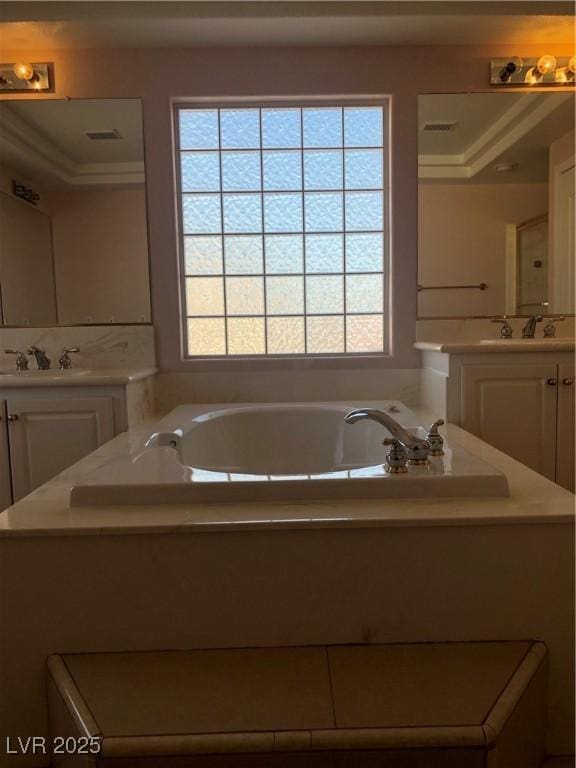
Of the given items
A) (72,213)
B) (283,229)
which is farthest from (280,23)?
(72,213)

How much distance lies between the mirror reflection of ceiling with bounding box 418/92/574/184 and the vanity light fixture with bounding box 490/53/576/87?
55mm

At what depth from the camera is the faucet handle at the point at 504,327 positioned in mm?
2428

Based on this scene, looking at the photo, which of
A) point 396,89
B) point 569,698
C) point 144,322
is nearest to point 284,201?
point 396,89

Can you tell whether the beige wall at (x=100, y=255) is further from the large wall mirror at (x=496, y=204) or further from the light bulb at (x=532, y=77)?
the light bulb at (x=532, y=77)

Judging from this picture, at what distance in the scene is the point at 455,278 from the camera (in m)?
2.47

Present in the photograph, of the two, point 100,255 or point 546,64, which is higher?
point 546,64

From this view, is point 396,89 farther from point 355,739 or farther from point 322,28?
point 355,739

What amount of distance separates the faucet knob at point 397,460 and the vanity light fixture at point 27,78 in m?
2.32

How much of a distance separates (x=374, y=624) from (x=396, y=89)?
2325 mm

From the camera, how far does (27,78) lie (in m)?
2.29

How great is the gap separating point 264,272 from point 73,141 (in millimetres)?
1092

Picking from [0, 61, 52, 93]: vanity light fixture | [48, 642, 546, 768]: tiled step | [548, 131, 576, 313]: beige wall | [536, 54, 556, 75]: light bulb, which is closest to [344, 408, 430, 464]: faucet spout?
[48, 642, 546, 768]: tiled step

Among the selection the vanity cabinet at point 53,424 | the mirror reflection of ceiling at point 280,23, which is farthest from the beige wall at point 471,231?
the vanity cabinet at point 53,424

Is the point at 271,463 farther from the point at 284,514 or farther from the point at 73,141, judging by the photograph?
the point at 73,141
